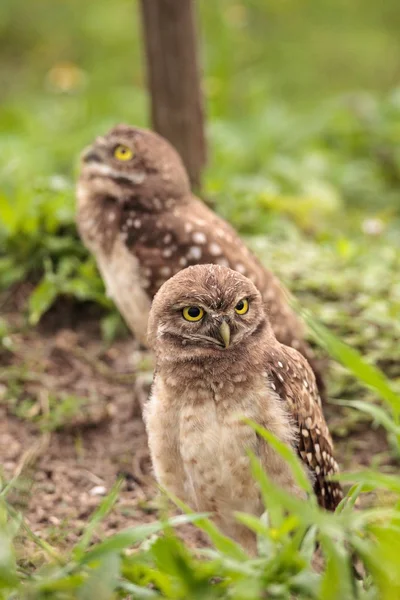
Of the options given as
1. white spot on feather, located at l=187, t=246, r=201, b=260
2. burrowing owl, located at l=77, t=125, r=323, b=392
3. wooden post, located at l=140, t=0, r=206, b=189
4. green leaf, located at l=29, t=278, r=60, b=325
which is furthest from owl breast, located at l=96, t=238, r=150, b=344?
wooden post, located at l=140, t=0, r=206, b=189

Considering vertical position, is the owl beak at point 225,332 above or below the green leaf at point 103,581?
above

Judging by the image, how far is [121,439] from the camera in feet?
15.8

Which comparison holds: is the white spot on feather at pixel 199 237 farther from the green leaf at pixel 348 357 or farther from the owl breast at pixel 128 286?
the green leaf at pixel 348 357

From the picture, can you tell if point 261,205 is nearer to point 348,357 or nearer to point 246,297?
point 246,297

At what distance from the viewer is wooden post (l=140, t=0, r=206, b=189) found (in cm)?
591

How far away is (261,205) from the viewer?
6328 mm

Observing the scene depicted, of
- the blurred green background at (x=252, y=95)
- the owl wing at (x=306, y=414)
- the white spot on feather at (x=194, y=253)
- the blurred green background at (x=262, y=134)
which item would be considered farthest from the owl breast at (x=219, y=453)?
the blurred green background at (x=252, y=95)

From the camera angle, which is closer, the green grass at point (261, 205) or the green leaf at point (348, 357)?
the green grass at point (261, 205)

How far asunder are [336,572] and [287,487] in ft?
2.76

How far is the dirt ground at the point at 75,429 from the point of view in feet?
13.8

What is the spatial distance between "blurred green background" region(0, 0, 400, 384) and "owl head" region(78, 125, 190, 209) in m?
0.67

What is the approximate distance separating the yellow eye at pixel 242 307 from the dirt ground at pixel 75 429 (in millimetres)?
1161

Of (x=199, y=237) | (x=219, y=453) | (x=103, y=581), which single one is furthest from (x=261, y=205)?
(x=103, y=581)

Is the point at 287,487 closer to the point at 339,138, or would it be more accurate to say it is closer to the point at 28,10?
the point at 339,138
